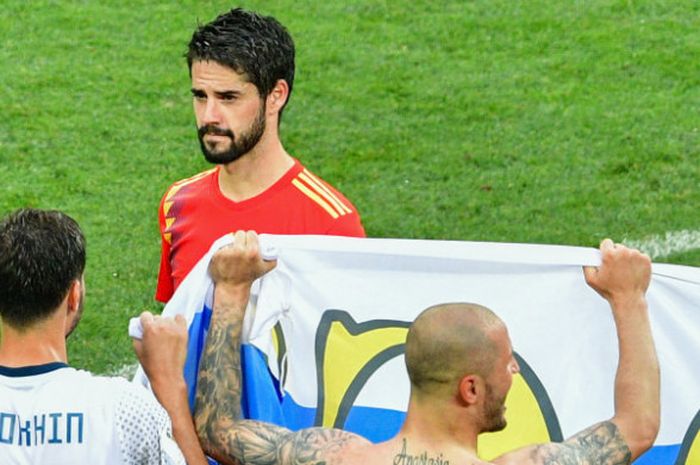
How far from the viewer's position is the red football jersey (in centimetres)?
473

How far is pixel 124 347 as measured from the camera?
7.39 metres

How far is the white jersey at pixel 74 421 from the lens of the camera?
11.6 feet

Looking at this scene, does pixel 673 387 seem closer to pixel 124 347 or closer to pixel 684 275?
pixel 684 275

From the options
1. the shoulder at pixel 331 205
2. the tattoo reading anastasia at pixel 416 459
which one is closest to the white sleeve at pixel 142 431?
the tattoo reading anastasia at pixel 416 459

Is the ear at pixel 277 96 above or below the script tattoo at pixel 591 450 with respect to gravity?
above

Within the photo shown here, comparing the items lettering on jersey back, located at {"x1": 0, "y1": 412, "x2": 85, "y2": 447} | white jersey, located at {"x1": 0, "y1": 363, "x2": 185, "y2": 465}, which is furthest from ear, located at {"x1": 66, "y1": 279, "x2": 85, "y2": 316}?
lettering on jersey back, located at {"x1": 0, "y1": 412, "x2": 85, "y2": 447}

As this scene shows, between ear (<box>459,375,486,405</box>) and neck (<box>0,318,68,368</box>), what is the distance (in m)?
0.97

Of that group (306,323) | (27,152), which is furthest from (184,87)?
(306,323)

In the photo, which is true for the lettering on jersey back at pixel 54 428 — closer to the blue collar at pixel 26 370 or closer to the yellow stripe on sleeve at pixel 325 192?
the blue collar at pixel 26 370

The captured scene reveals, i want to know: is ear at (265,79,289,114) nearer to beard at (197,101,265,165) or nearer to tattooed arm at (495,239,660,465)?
beard at (197,101,265,165)

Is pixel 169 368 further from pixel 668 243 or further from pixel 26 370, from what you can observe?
pixel 668 243

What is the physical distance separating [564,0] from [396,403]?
7.29 metres

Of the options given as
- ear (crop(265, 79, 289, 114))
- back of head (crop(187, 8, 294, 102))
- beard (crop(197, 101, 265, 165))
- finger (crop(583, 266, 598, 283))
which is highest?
back of head (crop(187, 8, 294, 102))

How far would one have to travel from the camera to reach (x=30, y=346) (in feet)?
11.8
